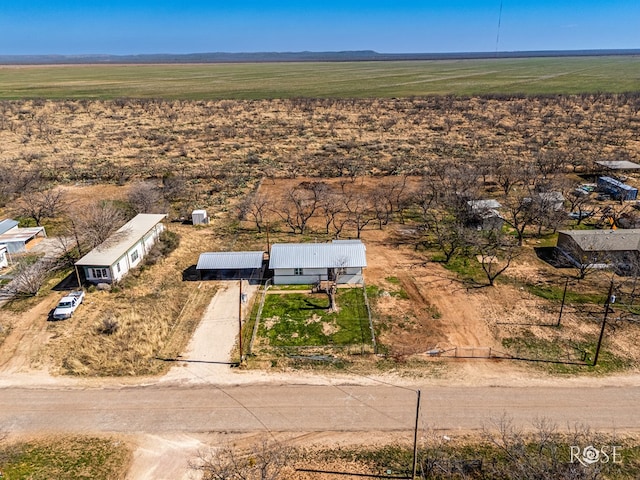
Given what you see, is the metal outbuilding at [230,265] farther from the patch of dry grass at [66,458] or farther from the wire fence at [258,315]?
the patch of dry grass at [66,458]

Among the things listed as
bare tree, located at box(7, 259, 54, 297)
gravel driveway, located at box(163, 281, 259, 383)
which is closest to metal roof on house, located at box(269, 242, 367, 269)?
gravel driveway, located at box(163, 281, 259, 383)

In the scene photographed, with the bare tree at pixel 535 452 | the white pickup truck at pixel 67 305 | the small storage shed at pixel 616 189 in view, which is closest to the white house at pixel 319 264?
the white pickup truck at pixel 67 305

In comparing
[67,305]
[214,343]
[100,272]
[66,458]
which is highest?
[100,272]

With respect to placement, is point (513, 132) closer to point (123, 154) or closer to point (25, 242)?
point (123, 154)

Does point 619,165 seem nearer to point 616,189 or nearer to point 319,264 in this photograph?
point 616,189

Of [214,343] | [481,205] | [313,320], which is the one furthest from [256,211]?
[214,343]

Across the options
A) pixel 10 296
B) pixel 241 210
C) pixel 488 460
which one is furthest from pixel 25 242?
pixel 488 460
